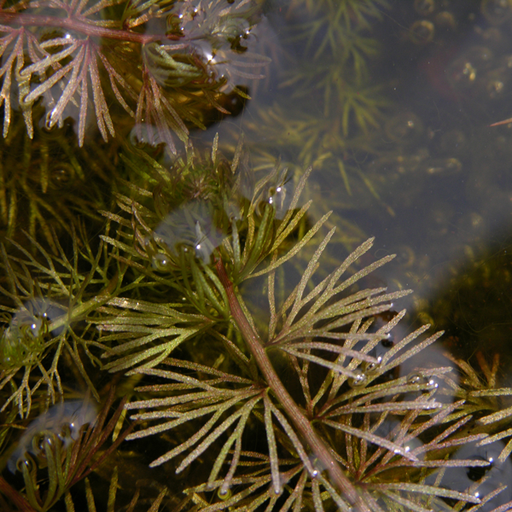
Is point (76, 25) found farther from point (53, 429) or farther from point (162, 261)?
point (53, 429)

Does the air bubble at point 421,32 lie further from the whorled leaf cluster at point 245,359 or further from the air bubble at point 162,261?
the air bubble at point 162,261

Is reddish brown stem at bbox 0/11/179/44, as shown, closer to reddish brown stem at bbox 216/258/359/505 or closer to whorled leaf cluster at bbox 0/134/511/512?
whorled leaf cluster at bbox 0/134/511/512

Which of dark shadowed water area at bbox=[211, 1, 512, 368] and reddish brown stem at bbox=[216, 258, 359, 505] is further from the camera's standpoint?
dark shadowed water area at bbox=[211, 1, 512, 368]

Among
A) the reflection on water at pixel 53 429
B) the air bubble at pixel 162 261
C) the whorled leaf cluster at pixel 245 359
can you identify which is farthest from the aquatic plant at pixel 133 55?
the reflection on water at pixel 53 429

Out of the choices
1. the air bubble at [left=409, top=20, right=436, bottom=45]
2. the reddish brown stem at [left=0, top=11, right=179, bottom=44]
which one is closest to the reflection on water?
the reddish brown stem at [left=0, top=11, right=179, bottom=44]

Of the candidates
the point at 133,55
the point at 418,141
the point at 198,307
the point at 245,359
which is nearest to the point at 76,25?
the point at 133,55

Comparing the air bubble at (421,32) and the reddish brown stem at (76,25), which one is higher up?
the reddish brown stem at (76,25)

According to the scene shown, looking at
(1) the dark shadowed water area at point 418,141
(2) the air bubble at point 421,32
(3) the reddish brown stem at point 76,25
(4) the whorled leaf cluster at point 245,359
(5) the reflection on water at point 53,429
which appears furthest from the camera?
(2) the air bubble at point 421,32

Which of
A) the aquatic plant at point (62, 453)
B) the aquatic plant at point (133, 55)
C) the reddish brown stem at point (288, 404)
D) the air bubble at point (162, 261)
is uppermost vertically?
the aquatic plant at point (133, 55)

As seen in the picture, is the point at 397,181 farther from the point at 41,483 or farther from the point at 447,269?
the point at 41,483

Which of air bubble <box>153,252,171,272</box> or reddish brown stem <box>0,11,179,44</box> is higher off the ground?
reddish brown stem <box>0,11,179,44</box>
